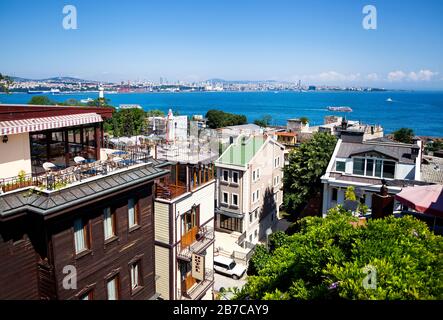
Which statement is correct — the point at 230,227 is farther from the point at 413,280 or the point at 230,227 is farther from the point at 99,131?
the point at 413,280

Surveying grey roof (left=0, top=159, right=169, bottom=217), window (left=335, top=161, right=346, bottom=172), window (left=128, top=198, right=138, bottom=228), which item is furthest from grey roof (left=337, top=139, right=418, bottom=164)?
grey roof (left=0, top=159, right=169, bottom=217)

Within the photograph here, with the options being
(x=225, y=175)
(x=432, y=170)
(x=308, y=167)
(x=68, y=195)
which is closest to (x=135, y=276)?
(x=68, y=195)

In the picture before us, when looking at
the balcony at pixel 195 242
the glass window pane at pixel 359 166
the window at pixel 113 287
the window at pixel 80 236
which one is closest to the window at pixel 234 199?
the glass window pane at pixel 359 166

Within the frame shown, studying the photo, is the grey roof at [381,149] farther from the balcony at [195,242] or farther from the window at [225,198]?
the window at [225,198]

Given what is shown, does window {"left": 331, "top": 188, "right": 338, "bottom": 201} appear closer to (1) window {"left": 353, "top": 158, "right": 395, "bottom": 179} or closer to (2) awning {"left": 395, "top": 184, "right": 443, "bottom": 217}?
(1) window {"left": 353, "top": 158, "right": 395, "bottom": 179}

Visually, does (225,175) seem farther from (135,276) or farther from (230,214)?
(135,276)

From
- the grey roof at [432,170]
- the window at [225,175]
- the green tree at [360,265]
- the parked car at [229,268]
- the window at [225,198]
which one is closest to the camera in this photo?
the green tree at [360,265]
